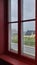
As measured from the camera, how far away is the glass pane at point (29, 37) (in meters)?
2.55

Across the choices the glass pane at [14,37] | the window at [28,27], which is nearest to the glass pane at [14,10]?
the glass pane at [14,37]

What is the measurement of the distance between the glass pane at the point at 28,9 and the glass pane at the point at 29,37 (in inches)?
5.3

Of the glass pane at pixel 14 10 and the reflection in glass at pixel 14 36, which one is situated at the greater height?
the glass pane at pixel 14 10

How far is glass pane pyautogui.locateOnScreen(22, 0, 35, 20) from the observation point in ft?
8.44

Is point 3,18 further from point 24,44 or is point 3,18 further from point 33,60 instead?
point 33,60

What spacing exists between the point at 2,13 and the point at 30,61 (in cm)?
148

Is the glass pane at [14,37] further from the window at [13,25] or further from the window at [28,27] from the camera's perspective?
the window at [28,27]

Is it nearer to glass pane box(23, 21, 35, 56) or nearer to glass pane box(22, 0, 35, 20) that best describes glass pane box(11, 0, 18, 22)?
glass pane box(22, 0, 35, 20)

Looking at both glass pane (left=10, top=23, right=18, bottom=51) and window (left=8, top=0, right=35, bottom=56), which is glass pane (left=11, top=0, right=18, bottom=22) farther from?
glass pane (left=10, top=23, right=18, bottom=51)

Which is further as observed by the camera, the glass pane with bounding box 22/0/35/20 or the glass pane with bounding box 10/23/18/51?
the glass pane with bounding box 10/23/18/51

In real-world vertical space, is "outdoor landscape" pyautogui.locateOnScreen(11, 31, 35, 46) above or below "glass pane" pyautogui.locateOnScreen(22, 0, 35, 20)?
below

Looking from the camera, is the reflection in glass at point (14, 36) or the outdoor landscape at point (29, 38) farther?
the reflection in glass at point (14, 36)

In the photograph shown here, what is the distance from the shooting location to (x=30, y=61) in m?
2.55

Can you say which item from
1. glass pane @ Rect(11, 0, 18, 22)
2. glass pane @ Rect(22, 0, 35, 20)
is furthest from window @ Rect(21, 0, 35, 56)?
glass pane @ Rect(11, 0, 18, 22)
